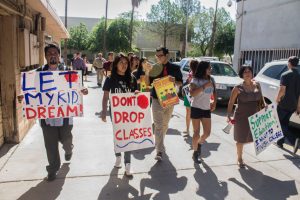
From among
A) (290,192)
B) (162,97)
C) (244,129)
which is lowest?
(290,192)

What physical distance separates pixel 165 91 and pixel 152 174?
130cm

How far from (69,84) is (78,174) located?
1291 millimetres

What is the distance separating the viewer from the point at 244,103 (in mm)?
5137

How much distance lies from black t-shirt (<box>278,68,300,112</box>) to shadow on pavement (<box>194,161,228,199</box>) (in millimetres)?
2337

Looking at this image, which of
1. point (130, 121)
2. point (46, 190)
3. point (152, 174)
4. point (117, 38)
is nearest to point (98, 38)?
point (117, 38)

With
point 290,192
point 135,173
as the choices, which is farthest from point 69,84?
point 290,192

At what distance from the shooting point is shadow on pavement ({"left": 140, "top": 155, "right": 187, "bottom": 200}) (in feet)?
13.7

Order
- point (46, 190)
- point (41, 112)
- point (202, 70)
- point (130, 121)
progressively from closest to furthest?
point (46, 190) → point (41, 112) → point (130, 121) → point (202, 70)

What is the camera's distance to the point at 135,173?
4797 mm

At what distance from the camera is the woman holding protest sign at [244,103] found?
507 centimetres

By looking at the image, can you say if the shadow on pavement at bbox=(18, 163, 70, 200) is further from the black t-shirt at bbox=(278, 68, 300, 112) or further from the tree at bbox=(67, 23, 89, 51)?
the tree at bbox=(67, 23, 89, 51)

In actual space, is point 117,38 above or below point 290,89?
above

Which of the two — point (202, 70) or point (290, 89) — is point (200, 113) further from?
point (290, 89)

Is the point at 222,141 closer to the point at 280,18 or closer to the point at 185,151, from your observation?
the point at 185,151
